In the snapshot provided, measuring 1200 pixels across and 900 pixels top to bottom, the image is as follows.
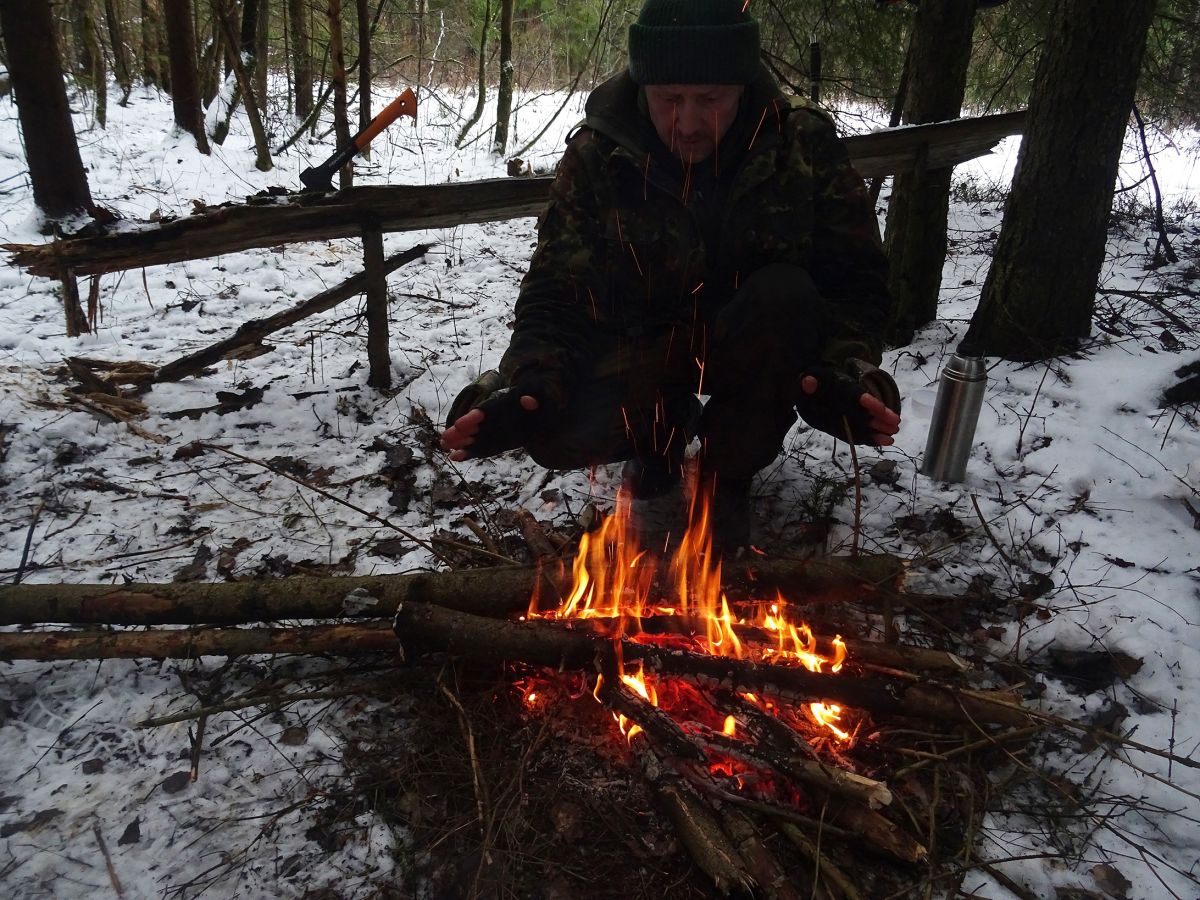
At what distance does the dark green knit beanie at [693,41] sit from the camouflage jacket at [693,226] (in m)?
0.25

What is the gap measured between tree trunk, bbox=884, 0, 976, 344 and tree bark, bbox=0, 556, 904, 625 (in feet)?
8.47

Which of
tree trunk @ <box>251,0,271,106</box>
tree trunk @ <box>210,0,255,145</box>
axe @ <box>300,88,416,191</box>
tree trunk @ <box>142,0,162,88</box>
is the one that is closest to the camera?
axe @ <box>300,88,416,191</box>

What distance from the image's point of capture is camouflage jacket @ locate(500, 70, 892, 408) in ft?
8.64

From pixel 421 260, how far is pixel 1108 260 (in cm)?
585

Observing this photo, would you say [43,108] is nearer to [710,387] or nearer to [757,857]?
[710,387]

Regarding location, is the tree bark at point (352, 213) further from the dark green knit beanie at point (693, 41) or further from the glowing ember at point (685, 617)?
the glowing ember at point (685, 617)

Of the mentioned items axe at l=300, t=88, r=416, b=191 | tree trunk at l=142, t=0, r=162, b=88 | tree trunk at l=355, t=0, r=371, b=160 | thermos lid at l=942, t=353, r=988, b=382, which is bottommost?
thermos lid at l=942, t=353, r=988, b=382

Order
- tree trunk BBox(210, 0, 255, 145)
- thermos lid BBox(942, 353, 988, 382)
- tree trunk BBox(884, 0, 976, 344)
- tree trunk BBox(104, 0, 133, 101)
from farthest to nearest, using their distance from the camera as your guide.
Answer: tree trunk BBox(104, 0, 133, 101), tree trunk BBox(210, 0, 255, 145), tree trunk BBox(884, 0, 976, 344), thermos lid BBox(942, 353, 988, 382)

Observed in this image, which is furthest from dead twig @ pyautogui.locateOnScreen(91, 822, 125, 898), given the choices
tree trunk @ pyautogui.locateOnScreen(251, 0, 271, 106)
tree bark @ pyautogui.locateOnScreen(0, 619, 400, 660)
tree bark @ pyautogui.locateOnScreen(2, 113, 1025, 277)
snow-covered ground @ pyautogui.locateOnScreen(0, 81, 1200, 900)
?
tree trunk @ pyautogui.locateOnScreen(251, 0, 271, 106)

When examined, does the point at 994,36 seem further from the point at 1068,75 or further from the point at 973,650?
the point at 973,650

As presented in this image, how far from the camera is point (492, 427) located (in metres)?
2.39

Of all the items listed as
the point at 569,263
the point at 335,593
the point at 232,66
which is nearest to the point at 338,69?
the point at 232,66

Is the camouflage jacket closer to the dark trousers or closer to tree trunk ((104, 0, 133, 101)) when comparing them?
the dark trousers

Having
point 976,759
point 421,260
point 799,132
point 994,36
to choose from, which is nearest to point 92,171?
point 421,260
